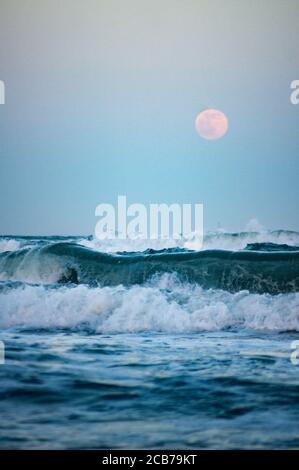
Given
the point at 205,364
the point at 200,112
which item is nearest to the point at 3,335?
the point at 205,364

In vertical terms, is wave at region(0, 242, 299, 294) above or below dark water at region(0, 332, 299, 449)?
above

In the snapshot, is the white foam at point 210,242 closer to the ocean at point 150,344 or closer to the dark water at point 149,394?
the ocean at point 150,344

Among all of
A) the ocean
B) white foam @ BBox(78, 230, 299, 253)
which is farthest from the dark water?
white foam @ BBox(78, 230, 299, 253)

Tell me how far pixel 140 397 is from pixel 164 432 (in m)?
0.40

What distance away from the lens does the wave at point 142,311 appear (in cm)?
448

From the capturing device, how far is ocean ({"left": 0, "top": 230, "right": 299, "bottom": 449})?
238 cm

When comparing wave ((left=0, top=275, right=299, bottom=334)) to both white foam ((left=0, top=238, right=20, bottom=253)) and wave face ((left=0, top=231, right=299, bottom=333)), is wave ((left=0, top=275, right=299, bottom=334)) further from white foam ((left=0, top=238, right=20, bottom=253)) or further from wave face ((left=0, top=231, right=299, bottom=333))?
white foam ((left=0, top=238, right=20, bottom=253))

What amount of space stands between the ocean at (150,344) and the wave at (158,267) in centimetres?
1

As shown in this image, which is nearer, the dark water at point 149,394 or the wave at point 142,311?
the dark water at point 149,394

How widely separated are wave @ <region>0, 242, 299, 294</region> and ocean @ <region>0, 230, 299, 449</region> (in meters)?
0.01

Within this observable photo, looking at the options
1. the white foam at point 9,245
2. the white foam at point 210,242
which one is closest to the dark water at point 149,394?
the white foam at point 210,242

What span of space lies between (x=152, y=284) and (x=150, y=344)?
6.20 ft

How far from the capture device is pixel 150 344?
12.8 ft

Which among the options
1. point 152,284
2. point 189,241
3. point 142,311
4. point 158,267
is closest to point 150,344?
point 142,311
